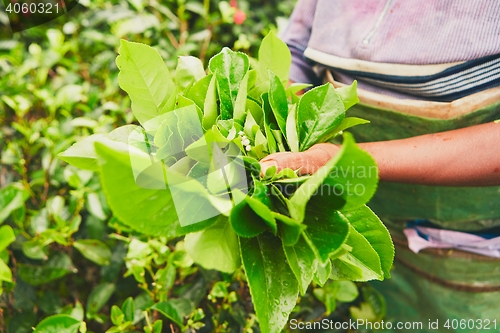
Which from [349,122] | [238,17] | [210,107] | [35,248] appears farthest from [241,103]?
[238,17]

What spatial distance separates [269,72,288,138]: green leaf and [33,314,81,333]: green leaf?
1.49ft

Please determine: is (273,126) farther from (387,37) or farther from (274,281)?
(387,37)

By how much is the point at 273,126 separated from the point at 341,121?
0.09 metres

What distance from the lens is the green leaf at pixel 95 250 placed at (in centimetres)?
75

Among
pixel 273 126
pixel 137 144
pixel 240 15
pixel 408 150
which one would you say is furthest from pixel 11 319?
pixel 240 15

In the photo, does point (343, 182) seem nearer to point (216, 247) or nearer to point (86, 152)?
point (216, 247)

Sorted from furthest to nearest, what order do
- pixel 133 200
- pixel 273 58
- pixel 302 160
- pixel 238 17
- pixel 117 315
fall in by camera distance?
pixel 238 17 → pixel 117 315 → pixel 273 58 → pixel 302 160 → pixel 133 200

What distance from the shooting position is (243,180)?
1.35ft

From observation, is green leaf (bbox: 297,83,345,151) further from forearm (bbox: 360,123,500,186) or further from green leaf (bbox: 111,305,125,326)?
green leaf (bbox: 111,305,125,326)

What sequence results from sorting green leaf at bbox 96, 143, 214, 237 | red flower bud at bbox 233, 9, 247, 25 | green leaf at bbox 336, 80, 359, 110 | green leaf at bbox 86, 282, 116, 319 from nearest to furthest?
green leaf at bbox 96, 143, 214, 237
green leaf at bbox 336, 80, 359, 110
green leaf at bbox 86, 282, 116, 319
red flower bud at bbox 233, 9, 247, 25

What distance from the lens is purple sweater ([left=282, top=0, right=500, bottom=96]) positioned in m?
0.57

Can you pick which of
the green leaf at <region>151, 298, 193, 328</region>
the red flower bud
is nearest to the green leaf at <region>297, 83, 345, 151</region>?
the green leaf at <region>151, 298, 193, 328</region>

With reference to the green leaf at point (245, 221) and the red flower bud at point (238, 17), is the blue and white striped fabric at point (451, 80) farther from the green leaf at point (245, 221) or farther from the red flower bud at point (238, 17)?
the red flower bud at point (238, 17)

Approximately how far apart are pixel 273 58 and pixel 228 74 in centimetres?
9
